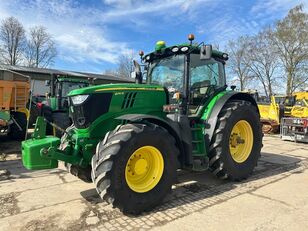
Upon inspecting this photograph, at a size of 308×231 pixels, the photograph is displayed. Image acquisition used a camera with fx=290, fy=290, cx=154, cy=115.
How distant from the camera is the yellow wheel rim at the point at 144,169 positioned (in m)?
4.06

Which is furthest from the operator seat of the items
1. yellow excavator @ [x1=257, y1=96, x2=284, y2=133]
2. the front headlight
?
yellow excavator @ [x1=257, y1=96, x2=284, y2=133]

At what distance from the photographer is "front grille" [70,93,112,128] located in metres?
4.17

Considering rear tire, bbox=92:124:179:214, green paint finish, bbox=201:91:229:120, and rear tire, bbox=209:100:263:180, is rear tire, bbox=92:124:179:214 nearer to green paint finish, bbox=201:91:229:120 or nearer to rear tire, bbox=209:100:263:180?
rear tire, bbox=209:100:263:180

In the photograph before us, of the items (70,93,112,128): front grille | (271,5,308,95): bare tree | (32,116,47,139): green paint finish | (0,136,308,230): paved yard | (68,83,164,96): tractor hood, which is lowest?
(0,136,308,230): paved yard

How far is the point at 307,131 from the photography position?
11102 millimetres

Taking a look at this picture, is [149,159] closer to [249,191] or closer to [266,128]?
[249,191]

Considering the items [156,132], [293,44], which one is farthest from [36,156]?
[293,44]

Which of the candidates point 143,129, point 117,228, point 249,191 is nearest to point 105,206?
point 117,228

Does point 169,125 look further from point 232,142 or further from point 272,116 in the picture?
point 272,116

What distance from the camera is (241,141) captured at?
19.0 feet

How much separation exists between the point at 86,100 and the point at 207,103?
7.82 ft

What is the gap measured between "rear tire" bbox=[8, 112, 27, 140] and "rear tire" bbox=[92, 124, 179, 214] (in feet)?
22.5

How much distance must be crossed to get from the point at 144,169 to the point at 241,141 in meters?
2.49

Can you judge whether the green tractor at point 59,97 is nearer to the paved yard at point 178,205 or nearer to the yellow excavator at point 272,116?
the paved yard at point 178,205
